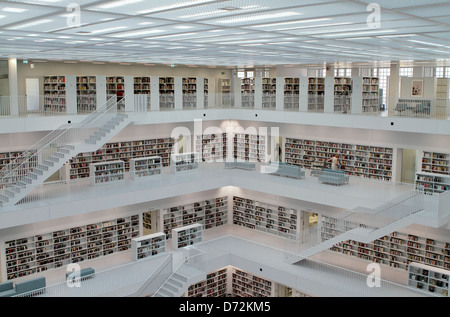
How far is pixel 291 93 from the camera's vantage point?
62.3 feet

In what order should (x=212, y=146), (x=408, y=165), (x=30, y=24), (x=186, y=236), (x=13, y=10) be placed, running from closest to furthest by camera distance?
(x=13, y=10), (x=30, y=24), (x=186, y=236), (x=408, y=165), (x=212, y=146)

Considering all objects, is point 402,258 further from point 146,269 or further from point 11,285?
point 11,285

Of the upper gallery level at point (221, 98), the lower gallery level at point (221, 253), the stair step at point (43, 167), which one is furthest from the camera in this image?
the upper gallery level at point (221, 98)

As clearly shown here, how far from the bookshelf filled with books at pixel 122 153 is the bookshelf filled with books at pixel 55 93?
6.03 feet

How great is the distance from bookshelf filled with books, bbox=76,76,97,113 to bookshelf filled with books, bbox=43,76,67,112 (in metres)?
0.56

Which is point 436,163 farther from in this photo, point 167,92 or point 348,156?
point 167,92

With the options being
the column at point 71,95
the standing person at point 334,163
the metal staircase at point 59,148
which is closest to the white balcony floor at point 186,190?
the metal staircase at point 59,148

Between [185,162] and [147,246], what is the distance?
369 centimetres

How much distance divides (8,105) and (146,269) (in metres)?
6.80

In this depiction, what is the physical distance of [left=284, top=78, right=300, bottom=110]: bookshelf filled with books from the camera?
18484mm

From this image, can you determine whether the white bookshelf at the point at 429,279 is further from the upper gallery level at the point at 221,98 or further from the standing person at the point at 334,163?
the standing person at the point at 334,163

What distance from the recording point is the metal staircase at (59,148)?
1333 cm

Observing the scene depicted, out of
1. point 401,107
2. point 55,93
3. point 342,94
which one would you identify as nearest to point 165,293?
point 55,93

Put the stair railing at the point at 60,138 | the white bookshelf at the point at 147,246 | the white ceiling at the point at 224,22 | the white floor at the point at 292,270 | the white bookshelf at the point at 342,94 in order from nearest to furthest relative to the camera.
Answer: the white ceiling at the point at 224,22 → the white floor at the point at 292,270 → the stair railing at the point at 60,138 → the white bookshelf at the point at 147,246 → the white bookshelf at the point at 342,94
